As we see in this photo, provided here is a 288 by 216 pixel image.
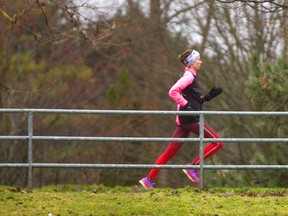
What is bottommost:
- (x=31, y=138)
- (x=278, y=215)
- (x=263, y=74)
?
(x=278, y=215)

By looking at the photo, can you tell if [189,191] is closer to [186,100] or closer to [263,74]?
[186,100]

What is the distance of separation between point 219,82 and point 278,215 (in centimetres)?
1192

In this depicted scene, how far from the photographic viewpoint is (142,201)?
9.77 meters

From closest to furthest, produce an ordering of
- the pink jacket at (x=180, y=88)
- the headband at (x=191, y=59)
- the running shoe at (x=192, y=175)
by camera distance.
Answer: the pink jacket at (x=180, y=88)
the running shoe at (x=192, y=175)
the headband at (x=191, y=59)

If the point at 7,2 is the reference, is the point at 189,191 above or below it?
below

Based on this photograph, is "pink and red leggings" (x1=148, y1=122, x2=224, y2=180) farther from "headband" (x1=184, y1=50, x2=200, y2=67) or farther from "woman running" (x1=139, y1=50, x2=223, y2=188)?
"headband" (x1=184, y1=50, x2=200, y2=67)

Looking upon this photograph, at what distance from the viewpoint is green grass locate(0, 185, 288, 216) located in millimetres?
9281

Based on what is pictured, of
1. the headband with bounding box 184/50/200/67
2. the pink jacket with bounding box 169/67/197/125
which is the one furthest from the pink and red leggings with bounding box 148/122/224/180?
the headband with bounding box 184/50/200/67

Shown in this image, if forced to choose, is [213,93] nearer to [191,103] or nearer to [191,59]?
[191,103]

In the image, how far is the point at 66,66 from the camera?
88.7 ft

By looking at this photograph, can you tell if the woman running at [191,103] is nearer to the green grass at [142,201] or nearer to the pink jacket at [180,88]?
the pink jacket at [180,88]

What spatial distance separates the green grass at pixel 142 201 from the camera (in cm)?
928

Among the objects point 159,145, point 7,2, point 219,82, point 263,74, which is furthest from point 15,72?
point 7,2

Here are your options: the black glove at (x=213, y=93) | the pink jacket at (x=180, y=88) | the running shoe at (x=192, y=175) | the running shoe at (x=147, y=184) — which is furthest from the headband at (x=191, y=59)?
the running shoe at (x=147, y=184)
